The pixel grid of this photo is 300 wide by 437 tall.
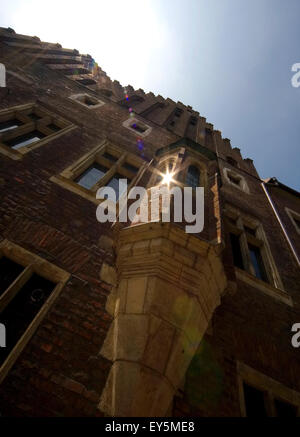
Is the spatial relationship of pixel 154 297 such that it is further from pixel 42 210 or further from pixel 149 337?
pixel 42 210

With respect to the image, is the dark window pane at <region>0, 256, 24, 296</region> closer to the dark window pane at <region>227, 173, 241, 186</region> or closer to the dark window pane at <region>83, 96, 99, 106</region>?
the dark window pane at <region>83, 96, 99, 106</region>

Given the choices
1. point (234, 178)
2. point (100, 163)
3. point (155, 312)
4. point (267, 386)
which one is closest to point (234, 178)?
point (234, 178)

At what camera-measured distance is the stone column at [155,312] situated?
6.93 feet

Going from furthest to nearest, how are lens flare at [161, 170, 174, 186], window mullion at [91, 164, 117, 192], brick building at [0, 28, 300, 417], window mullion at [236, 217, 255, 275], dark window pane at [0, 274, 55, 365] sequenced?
window mullion at [236, 217, 255, 275] → window mullion at [91, 164, 117, 192] → lens flare at [161, 170, 174, 186] → dark window pane at [0, 274, 55, 365] → brick building at [0, 28, 300, 417]

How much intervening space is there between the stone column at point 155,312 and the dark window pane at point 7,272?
3.85 ft

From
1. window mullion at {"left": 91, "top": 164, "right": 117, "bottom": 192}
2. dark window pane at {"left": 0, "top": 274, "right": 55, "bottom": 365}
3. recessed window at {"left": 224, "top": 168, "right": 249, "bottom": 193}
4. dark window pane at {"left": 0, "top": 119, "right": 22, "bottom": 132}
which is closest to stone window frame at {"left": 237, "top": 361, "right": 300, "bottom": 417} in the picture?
dark window pane at {"left": 0, "top": 274, "right": 55, "bottom": 365}

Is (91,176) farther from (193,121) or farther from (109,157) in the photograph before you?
(193,121)

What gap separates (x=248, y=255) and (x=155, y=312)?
424cm

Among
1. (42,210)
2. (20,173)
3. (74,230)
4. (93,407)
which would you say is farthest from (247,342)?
(20,173)

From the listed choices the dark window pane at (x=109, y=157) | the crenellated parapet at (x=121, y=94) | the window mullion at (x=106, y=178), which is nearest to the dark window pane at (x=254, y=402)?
the window mullion at (x=106, y=178)

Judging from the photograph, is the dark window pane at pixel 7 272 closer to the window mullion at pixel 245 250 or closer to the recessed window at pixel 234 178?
the window mullion at pixel 245 250

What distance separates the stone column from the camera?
2111mm

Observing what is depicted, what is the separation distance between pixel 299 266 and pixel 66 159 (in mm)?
5922

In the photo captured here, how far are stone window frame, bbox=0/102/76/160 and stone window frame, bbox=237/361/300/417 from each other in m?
4.86
